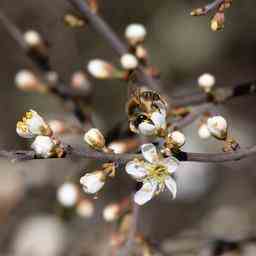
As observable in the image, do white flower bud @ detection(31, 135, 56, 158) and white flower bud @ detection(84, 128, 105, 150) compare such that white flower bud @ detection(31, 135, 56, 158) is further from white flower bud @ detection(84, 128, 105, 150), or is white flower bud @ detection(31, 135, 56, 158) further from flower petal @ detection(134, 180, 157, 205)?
flower petal @ detection(134, 180, 157, 205)

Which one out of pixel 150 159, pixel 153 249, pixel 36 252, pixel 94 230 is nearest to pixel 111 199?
pixel 94 230

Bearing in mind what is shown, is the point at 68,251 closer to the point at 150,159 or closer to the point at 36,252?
the point at 36,252

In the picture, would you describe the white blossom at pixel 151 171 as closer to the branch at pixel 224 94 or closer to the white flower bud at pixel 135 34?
the branch at pixel 224 94

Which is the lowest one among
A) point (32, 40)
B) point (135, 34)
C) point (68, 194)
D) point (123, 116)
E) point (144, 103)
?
point (144, 103)

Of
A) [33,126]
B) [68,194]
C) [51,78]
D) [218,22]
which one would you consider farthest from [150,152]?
[51,78]

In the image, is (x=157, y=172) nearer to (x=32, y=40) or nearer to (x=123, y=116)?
(x=32, y=40)
